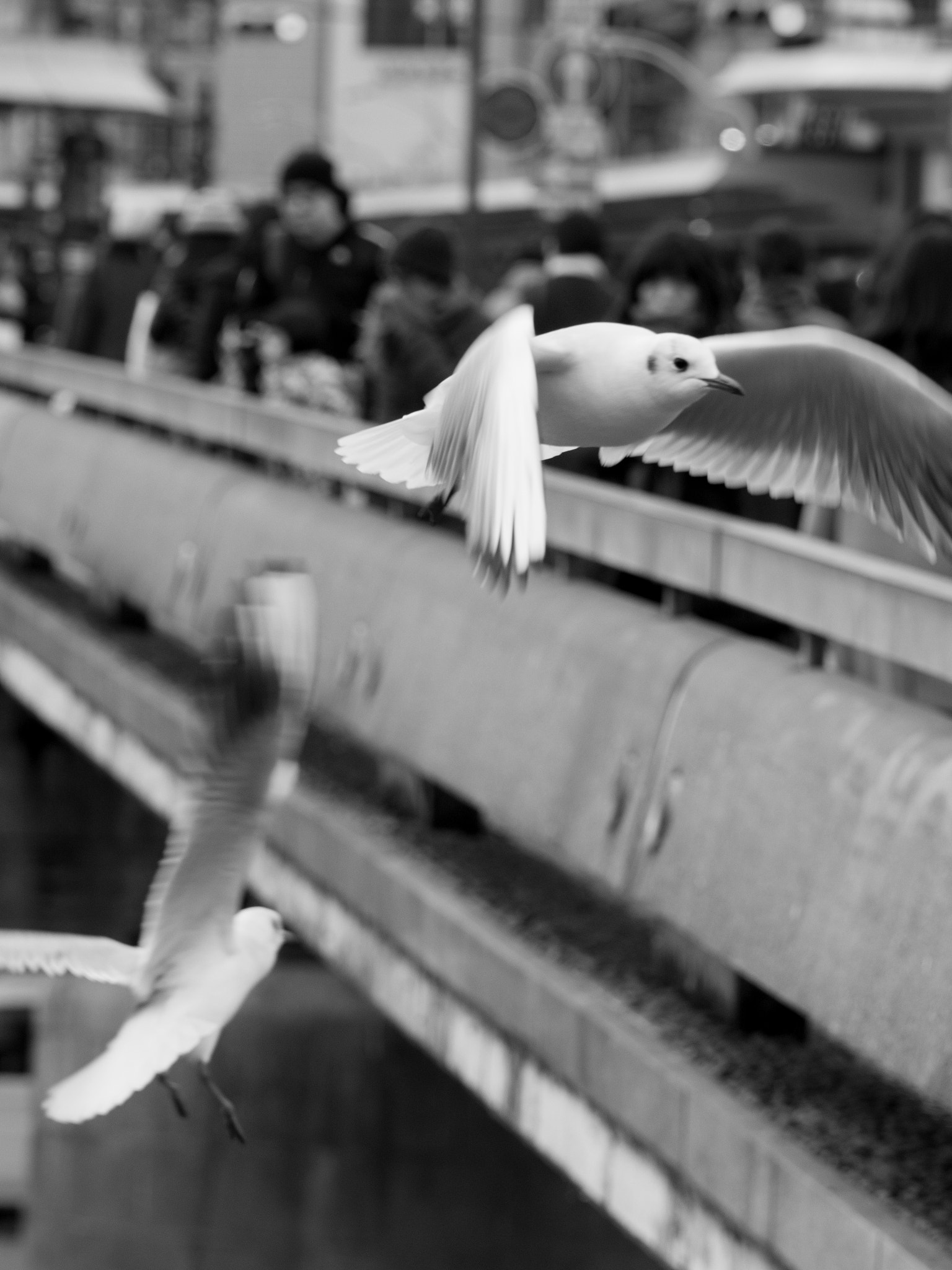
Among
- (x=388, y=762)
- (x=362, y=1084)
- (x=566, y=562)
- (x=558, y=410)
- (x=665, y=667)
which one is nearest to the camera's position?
→ (x=558, y=410)

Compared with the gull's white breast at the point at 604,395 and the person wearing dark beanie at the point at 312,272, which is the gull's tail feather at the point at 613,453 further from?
the person wearing dark beanie at the point at 312,272

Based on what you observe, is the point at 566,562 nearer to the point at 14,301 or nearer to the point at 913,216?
the point at 913,216

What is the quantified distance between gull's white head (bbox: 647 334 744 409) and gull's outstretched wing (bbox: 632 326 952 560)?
2.80 ft

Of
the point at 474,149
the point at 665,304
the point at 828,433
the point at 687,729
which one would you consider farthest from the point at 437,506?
the point at 474,149

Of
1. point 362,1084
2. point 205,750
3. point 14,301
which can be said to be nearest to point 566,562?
point 205,750

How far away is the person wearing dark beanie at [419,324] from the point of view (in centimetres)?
766

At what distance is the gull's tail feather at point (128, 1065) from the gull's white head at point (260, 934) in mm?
190

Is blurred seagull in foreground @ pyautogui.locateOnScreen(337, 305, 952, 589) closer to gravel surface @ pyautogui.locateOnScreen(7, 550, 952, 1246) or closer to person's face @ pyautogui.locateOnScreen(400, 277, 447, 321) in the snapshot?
gravel surface @ pyautogui.locateOnScreen(7, 550, 952, 1246)

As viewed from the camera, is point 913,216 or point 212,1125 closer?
point 913,216

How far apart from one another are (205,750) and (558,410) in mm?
789

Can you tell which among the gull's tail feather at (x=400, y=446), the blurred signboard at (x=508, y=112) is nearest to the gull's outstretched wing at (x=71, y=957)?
the gull's tail feather at (x=400, y=446)

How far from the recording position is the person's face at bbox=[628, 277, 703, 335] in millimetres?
5992

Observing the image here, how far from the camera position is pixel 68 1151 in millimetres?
21656

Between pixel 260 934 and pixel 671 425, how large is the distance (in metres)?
0.97
